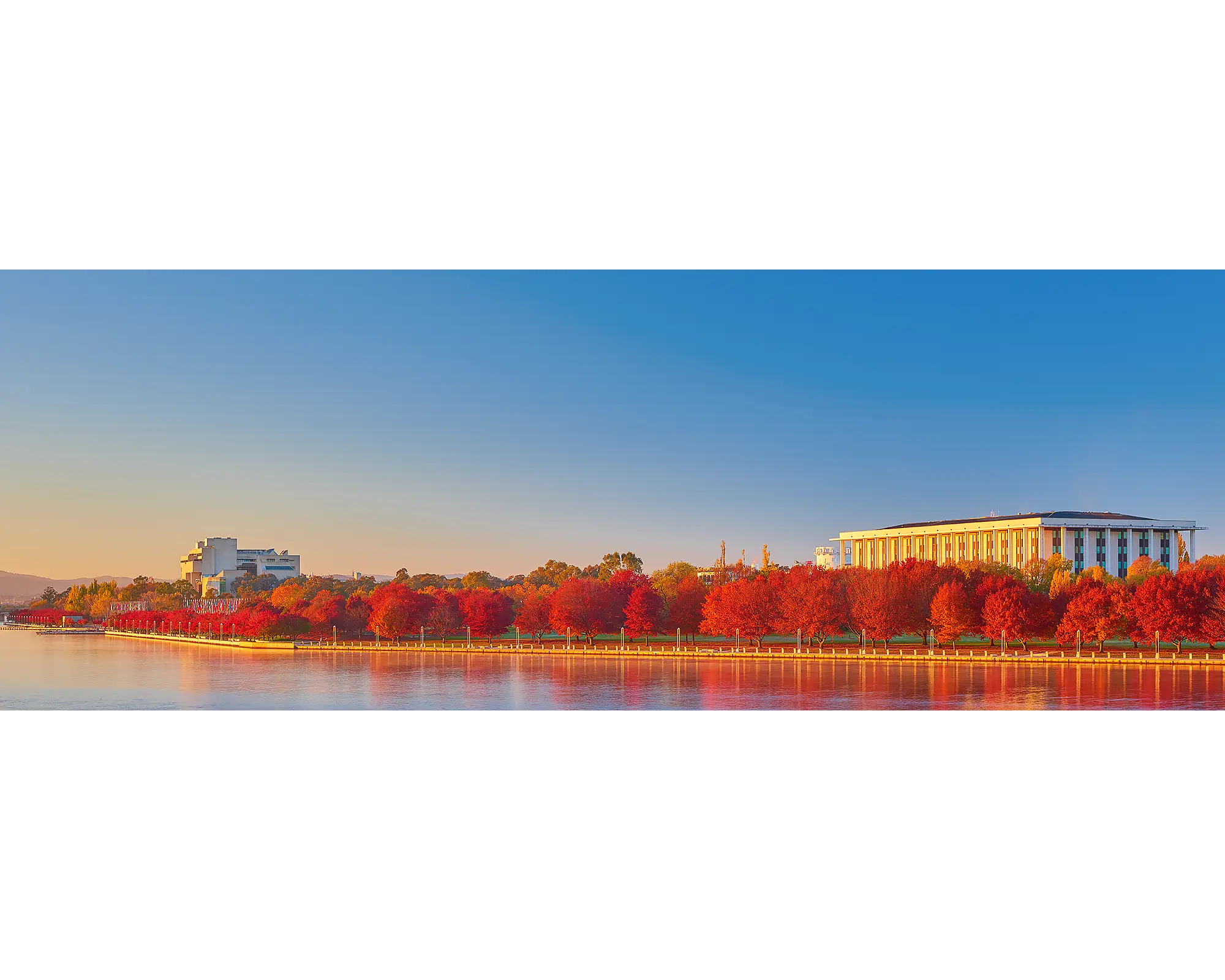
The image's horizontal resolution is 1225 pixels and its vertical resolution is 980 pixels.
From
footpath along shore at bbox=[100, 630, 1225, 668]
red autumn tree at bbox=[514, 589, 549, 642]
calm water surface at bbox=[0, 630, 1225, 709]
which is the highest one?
red autumn tree at bbox=[514, 589, 549, 642]

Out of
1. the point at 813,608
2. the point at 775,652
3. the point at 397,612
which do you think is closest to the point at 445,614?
the point at 397,612

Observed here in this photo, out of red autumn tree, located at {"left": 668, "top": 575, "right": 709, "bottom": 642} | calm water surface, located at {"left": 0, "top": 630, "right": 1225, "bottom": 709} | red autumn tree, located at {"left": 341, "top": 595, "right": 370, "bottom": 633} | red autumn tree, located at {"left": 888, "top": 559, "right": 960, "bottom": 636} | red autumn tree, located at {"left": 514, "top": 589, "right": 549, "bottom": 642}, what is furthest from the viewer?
red autumn tree, located at {"left": 341, "top": 595, "right": 370, "bottom": 633}

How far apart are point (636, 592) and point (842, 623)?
8459 millimetres

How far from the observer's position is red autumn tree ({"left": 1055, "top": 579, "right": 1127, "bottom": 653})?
4162 centimetres

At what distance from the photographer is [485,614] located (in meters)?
52.8

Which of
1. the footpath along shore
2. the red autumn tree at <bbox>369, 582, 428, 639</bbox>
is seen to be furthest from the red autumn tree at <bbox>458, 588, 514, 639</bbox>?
the red autumn tree at <bbox>369, 582, 428, 639</bbox>

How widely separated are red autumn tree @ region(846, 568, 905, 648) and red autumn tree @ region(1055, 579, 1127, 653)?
5602 mm

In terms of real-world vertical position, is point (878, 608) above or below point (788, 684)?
above

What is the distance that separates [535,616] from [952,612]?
671 inches

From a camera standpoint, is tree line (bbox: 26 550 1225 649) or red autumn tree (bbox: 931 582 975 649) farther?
red autumn tree (bbox: 931 582 975 649)

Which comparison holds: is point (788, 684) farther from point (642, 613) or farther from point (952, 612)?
point (642, 613)

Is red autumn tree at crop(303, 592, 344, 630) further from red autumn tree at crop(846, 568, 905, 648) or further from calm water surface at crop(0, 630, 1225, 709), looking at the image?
red autumn tree at crop(846, 568, 905, 648)
